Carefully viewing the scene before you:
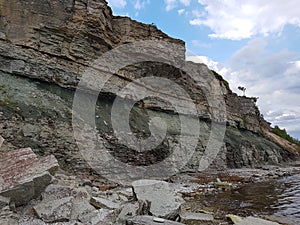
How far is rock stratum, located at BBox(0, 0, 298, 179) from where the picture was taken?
48.5ft

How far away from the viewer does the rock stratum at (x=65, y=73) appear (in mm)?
14773

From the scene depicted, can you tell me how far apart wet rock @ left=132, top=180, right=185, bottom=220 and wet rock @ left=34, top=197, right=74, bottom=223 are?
6.87 ft

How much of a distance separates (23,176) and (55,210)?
3.77 feet

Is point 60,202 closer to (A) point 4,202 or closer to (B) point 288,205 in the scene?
(A) point 4,202

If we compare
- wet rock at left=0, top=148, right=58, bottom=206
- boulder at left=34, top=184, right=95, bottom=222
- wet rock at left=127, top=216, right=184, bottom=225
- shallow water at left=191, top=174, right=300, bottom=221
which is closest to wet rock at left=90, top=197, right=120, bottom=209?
boulder at left=34, top=184, right=95, bottom=222

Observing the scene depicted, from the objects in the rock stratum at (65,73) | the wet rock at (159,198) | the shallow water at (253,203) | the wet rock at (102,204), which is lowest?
the shallow water at (253,203)

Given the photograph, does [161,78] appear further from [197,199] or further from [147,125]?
[197,199]

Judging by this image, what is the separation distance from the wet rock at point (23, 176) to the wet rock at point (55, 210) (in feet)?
1.44

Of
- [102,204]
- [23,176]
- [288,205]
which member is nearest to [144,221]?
[102,204]

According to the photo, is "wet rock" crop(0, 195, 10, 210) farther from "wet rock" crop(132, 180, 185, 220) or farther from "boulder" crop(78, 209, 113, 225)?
"wet rock" crop(132, 180, 185, 220)

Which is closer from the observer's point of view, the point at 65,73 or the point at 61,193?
the point at 61,193

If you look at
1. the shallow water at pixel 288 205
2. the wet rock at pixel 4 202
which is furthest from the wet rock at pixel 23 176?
the shallow water at pixel 288 205

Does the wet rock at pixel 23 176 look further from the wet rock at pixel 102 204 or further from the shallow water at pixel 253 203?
the shallow water at pixel 253 203

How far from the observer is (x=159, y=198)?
26.0ft
